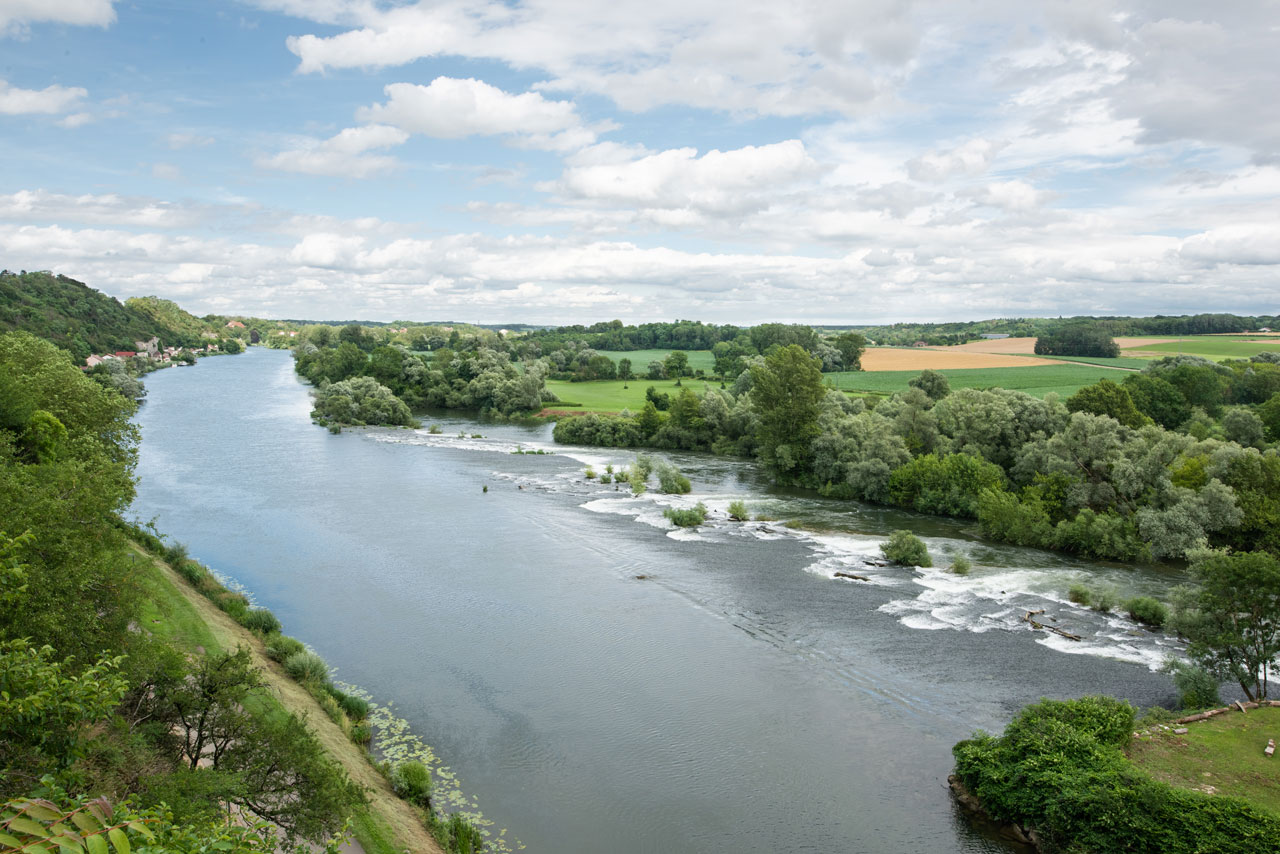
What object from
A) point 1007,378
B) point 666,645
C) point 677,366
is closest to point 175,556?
point 666,645

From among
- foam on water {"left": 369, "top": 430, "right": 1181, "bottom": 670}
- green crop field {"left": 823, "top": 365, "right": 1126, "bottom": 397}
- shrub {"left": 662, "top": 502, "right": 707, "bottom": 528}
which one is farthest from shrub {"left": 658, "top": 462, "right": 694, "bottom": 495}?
green crop field {"left": 823, "top": 365, "right": 1126, "bottom": 397}

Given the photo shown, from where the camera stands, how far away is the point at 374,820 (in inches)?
574

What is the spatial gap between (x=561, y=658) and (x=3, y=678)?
1989cm

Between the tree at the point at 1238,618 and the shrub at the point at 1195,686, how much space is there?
12.1 inches

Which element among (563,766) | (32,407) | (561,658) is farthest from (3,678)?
(32,407)

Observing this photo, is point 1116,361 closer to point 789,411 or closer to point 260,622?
point 789,411

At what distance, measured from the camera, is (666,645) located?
2627cm

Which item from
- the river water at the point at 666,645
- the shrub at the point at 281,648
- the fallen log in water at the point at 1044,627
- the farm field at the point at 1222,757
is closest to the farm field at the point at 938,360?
the river water at the point at 666,645

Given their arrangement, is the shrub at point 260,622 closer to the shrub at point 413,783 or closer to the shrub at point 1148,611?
the shrub at point 413,783

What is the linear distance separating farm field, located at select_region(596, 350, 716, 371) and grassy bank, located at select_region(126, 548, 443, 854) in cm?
7123

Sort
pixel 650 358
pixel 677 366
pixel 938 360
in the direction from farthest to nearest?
pixel 650 358, pixel 677 366, pixel 938 360

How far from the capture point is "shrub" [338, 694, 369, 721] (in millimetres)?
19906

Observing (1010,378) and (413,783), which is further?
(1010,378)

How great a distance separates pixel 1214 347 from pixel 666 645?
8539cm
